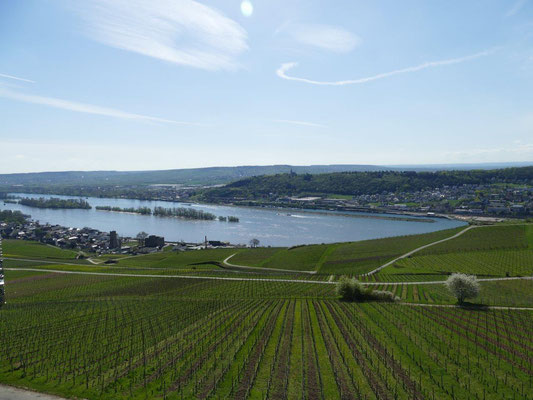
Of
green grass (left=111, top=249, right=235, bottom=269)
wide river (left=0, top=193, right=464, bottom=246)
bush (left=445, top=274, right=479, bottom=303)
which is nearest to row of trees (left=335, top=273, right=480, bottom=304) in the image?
bush (left=445, top=274, right=479, bottom=303)

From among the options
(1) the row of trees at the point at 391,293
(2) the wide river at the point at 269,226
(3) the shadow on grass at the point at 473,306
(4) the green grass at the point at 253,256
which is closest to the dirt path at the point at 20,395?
(1) the row of trees at the point at 391,293

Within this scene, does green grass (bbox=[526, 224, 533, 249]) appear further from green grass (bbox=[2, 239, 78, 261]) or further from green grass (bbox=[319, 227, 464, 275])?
green grass (bbox=[2, 239, 78, 261])

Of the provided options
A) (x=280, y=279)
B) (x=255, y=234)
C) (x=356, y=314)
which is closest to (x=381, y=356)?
(x=356, y=314)

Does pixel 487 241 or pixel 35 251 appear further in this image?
pixel 35 251

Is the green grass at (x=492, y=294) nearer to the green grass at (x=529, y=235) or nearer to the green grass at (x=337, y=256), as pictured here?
the green grass at (x=337, y=256)

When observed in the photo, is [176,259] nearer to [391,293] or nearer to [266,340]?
[391,293]

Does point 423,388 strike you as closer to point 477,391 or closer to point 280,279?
point 477,391

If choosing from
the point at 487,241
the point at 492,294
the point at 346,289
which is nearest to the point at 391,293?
the point at 346,289
